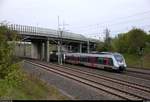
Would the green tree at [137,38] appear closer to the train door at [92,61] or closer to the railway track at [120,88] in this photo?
the train door at [92,61]

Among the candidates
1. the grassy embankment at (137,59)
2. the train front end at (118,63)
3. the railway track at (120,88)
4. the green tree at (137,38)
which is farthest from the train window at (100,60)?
the green tree at (137,38)

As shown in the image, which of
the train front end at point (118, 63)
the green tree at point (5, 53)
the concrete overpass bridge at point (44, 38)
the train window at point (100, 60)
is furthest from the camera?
the concrete overpass bridge at point (44, 38)

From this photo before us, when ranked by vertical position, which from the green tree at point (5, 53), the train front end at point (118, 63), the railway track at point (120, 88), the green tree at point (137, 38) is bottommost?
the railway track at point (120, 88)

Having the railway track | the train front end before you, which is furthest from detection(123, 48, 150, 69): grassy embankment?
the railway track

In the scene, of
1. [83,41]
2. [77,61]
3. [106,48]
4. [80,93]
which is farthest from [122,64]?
[83,41]

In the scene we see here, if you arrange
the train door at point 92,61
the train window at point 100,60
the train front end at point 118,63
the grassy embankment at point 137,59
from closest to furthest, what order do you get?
1. the train front end at point 118,63
2. the train window at point 100,60
3. the train door at point 92,61
4. the grassy embankment at point 137,59

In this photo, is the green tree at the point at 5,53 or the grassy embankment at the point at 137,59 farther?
the grassy embankment at the point at 137,59

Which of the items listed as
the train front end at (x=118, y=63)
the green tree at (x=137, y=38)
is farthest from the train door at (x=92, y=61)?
the green tree at (x=137, y=38)

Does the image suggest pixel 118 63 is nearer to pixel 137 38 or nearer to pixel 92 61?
pixel 92 61

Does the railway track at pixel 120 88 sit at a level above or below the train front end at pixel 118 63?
below

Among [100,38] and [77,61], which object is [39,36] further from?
[100,38]

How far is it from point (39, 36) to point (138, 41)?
86.0ft

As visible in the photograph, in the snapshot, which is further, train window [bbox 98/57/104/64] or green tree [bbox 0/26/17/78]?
train window [bbox 98/57/104/64]

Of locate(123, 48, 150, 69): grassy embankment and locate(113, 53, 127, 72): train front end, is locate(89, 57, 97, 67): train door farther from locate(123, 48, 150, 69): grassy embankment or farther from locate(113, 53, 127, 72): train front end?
locate(123, 48, 150, 69): grassy embankment
